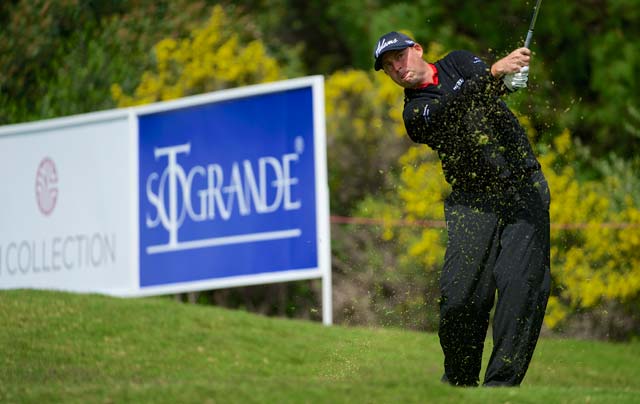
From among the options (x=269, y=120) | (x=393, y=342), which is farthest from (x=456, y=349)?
(x=269, y=120)

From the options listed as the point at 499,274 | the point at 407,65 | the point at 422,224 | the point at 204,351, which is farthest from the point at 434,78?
A: the point at 422,224

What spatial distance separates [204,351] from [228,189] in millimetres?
2862

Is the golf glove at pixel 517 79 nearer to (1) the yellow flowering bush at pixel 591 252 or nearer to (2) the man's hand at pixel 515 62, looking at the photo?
(2) the man's hand at pixel 515 62

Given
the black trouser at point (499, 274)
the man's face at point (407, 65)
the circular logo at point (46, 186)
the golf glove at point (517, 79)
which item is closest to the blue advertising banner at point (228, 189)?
the circular logo at point (46, 186)

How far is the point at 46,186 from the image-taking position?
1395 cm

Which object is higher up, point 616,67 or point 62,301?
point 616,67

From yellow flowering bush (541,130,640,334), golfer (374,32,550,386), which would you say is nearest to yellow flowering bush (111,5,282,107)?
yellow flowering bush (541,130,640,334)

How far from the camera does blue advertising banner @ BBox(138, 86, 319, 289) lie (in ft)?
41.2

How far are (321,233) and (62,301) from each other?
2.23 m

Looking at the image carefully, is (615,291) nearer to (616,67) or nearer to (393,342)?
(393,342)

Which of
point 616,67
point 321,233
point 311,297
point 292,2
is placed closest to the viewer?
point 321,233

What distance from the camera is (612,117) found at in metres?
19.7

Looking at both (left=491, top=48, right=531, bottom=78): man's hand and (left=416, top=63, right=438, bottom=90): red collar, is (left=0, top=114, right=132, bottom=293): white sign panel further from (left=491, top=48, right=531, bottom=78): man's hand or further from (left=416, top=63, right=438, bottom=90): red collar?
(left=491, top=48, right=531, bottom=78): man's hand

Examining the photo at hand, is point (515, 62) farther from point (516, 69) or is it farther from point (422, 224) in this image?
point (422, 224)
